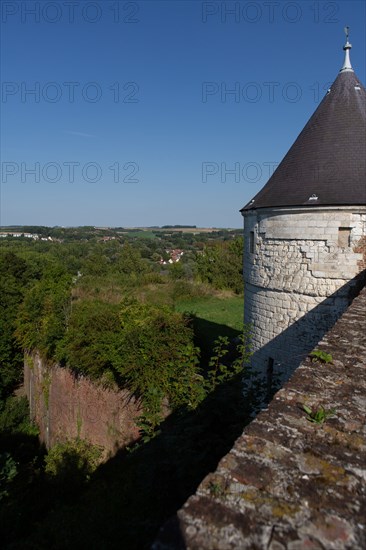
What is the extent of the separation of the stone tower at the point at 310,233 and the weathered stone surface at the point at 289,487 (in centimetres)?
491

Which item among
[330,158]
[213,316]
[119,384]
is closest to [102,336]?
[119,384]

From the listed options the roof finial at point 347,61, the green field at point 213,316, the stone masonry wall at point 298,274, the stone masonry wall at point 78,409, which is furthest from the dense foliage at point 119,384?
the roof finial at point 347,61

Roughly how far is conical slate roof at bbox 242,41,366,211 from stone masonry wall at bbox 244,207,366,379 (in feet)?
1.03

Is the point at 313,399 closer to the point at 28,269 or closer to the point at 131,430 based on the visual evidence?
the point at 131,430

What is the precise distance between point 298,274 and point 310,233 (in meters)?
0.94

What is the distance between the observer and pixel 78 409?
39.5 feet

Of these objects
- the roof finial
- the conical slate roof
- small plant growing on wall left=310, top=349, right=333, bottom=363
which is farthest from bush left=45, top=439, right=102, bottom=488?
the roof finial

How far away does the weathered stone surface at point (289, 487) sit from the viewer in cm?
186

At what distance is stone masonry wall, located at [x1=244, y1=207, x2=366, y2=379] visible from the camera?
8.08 m

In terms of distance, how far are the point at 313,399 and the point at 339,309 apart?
5.62 metres

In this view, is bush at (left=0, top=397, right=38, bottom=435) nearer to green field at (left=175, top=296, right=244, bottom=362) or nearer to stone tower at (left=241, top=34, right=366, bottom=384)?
green field at (left=175, top=296, right=244, bottom=362)

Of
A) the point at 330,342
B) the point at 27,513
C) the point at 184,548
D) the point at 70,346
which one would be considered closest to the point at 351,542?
the point at 184,548

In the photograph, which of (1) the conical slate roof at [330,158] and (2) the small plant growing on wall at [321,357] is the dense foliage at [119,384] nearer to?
(2) the small plant growing on wall at [321,357]

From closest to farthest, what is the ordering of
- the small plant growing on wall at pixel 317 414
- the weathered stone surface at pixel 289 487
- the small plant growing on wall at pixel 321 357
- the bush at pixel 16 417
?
the weathered stone surface at pixel 289 487
the small plant growing on wall at pixel 317 414
the small plant growing on wall at pixel 321 357
the bush at pixel 16 417
